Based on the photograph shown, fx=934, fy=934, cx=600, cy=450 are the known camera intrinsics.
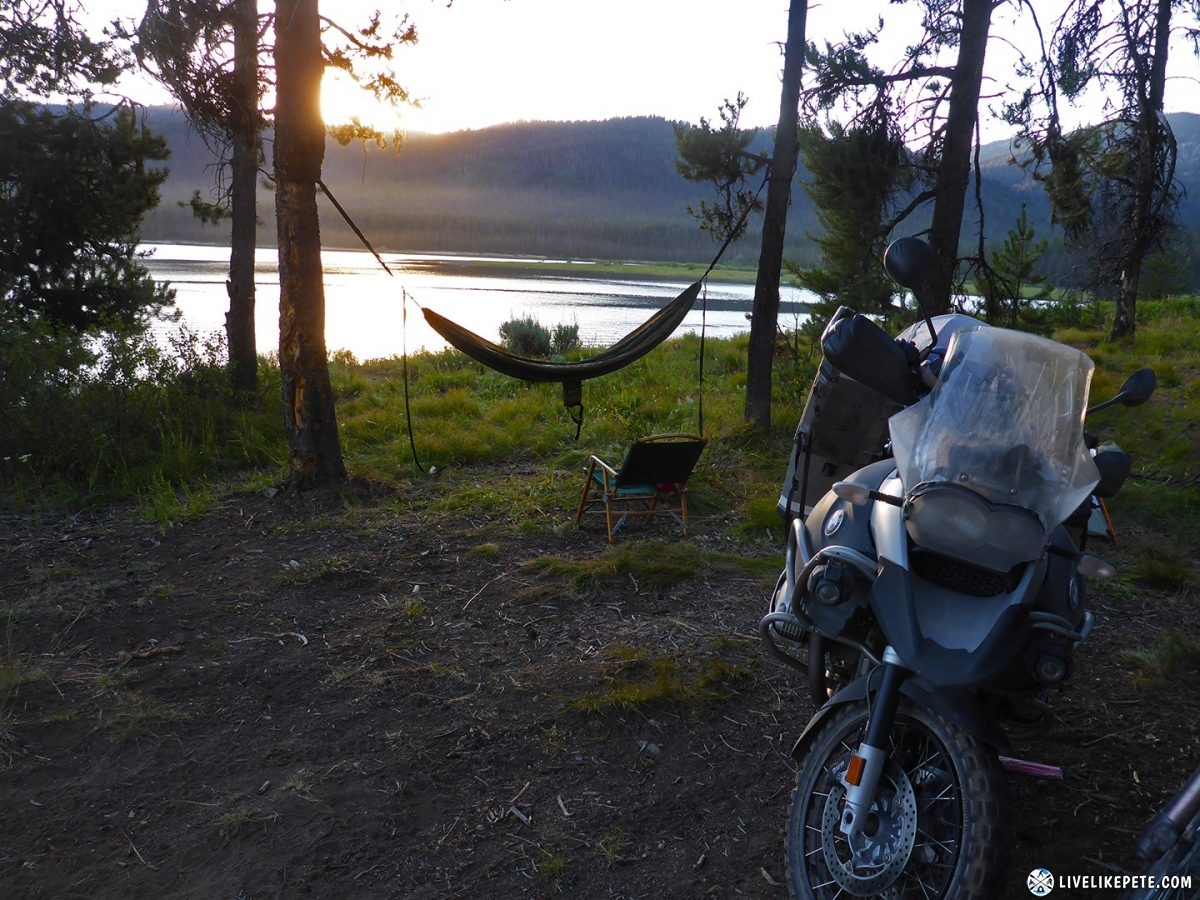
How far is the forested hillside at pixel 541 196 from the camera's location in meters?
89.4

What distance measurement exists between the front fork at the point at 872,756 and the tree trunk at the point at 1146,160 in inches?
323

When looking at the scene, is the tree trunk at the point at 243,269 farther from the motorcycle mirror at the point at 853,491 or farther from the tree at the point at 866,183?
the motorcycle mirror at the point at 853,491

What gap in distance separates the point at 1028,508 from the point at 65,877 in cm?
259

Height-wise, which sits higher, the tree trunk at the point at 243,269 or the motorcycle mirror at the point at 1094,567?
the tree trunk at the point at 243,269

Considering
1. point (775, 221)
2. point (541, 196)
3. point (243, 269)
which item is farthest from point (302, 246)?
point (541, 196)

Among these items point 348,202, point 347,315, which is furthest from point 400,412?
point 348,202

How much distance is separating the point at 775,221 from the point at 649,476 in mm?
2953

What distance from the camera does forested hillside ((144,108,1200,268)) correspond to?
293ft

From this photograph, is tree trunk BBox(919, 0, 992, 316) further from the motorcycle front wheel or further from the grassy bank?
the motorcycle front wheel

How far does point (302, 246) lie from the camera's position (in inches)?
226

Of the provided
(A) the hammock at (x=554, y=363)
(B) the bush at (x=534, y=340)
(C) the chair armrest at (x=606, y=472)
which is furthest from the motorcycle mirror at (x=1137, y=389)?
(B) the bush at (x=534, y=340)

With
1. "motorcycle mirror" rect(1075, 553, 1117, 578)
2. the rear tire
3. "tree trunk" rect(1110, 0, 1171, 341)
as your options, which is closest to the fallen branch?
"motorcycle mirror" rect(1075, 553, 1117, 578)

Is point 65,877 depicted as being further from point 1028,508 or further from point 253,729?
point 1028,508

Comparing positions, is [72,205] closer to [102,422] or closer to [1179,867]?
[102,422]
